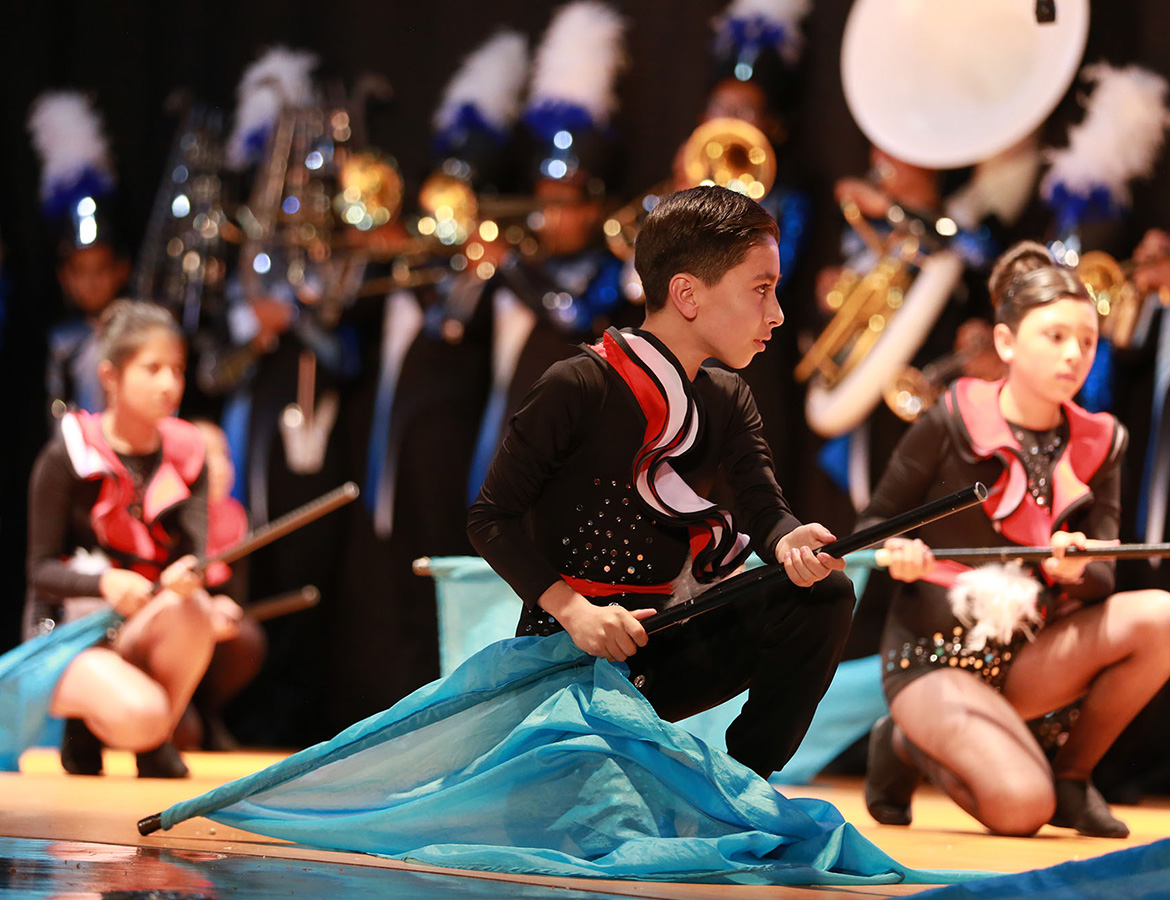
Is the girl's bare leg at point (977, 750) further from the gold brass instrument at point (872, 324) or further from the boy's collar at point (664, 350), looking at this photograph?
the gold brass instrument at point (872, 324)

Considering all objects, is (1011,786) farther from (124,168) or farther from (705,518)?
(124,168)

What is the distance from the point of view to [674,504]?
7.55ft

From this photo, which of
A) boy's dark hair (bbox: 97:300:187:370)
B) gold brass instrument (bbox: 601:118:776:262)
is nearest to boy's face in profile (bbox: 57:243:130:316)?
boy's dark hair (bbox: 97:300:187:370)

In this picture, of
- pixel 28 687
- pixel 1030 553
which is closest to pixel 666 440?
pixel 1030 553

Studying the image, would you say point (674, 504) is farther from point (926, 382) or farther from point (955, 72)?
point (955, 72)

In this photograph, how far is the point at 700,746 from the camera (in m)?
2.06

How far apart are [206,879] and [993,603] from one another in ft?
5.84

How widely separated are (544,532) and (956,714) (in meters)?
1.14

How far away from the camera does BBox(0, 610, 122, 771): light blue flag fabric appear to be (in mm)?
3730

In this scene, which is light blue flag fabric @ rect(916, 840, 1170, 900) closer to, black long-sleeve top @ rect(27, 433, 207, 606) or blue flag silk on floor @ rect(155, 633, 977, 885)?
blue flag silk on floor @ rect(155, 633, 977, 885)

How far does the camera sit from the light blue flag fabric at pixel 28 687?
12.2 ft

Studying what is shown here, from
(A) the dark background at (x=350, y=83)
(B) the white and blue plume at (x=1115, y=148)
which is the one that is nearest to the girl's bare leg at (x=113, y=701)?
(A) the dark background at (x=350, y=83)

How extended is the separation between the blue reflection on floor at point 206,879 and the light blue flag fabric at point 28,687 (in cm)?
158

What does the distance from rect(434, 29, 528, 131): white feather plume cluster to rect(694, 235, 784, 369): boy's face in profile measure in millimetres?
2908
